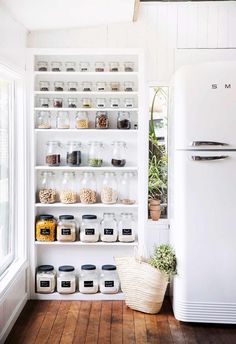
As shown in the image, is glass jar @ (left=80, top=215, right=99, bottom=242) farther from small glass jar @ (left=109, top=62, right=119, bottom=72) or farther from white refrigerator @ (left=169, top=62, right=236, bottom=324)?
small glass jar @ (left=109, top=62, right=119, bottom=72)

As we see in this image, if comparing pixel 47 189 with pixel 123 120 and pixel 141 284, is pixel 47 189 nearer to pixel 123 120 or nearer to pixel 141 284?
pixel 123 120

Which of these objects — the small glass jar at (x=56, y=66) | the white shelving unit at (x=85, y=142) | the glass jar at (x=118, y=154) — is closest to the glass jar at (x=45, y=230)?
the white shelving unit at (x=85, y=142)

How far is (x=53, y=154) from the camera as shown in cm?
413

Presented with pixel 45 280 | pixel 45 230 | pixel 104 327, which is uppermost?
pixel 45 230

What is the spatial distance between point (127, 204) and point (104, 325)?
1.05m

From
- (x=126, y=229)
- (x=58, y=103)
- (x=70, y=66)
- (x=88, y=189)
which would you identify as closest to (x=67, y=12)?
(x=70, y=66)

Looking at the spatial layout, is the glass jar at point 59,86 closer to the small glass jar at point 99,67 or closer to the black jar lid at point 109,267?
the small glass jar at point 99,67

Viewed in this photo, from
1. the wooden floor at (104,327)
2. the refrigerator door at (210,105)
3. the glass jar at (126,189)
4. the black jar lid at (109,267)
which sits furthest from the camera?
the glass jar at (126,189)

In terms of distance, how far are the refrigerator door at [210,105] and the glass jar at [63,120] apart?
3.72ft

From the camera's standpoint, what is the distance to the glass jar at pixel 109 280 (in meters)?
4.08

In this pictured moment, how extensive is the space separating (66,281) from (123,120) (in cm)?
147

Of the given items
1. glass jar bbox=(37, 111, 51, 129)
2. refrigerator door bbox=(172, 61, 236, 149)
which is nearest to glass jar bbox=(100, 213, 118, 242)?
glass jar bbox=(37, 111, 51, 129)

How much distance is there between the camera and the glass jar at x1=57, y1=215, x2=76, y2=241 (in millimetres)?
4082

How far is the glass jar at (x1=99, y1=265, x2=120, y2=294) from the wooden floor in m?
0.15
